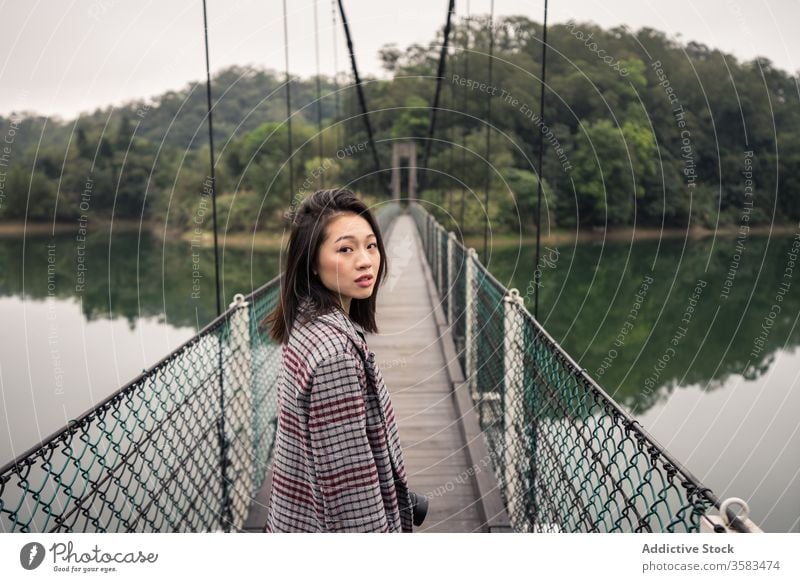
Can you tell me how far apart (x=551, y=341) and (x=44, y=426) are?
5.02 m

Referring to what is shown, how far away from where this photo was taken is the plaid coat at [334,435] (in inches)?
29.9

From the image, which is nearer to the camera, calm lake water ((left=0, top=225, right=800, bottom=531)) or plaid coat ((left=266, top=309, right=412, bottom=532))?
plaid coat ((left=266, top=309, right=412, bottom=532))

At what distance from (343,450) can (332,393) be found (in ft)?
0.24

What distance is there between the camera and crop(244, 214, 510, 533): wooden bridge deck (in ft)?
5.81

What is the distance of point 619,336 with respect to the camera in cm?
1186

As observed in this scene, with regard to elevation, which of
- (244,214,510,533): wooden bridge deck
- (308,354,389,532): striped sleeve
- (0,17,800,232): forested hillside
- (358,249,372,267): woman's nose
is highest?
(0,17,800,232): forested hillside

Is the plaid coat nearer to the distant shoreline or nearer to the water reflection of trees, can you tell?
the water reflection of trees

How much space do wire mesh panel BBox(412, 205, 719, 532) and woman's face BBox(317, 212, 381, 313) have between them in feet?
1.32

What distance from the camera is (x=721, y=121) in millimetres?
14000

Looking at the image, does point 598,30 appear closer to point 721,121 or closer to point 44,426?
point 721,121
